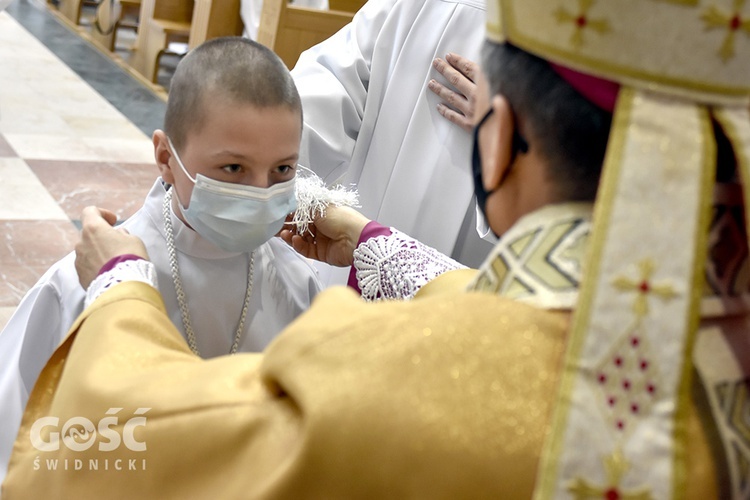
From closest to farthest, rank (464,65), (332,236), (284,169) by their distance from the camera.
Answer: (284,169) < (332,236) < (464,65)

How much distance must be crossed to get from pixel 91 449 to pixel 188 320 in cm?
70

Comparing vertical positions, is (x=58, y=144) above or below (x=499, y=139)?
below

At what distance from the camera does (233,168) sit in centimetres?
186

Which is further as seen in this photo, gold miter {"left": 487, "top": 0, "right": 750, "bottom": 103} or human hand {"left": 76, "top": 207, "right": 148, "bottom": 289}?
human hand {"left": 76, "top": 207, "right": 148, "bottom": 289}

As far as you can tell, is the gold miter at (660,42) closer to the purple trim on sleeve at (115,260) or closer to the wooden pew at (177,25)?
the purple trim on sleeve at (115,260)

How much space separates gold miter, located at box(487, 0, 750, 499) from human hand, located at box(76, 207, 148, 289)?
977 millimetres

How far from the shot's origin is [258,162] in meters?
1.84

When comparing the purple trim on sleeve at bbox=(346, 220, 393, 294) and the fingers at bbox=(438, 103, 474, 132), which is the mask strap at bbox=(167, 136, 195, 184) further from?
the fingers at bbox=(438, 103, 474, 132)

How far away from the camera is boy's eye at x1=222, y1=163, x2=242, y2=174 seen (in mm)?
1852

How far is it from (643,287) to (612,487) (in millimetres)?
211

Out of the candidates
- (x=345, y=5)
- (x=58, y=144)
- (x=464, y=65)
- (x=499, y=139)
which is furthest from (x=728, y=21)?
Result: (x=58, y=144)

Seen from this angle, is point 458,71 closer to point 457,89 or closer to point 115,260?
point 457,89

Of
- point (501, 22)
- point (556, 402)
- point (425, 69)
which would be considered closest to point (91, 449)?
point (556, 402)

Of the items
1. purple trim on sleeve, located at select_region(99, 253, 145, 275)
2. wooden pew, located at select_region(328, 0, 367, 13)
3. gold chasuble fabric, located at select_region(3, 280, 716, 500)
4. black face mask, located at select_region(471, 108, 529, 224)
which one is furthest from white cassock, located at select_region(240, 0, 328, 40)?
gold chasuble fabric, located at select_region(3, 280, 716, 500)
